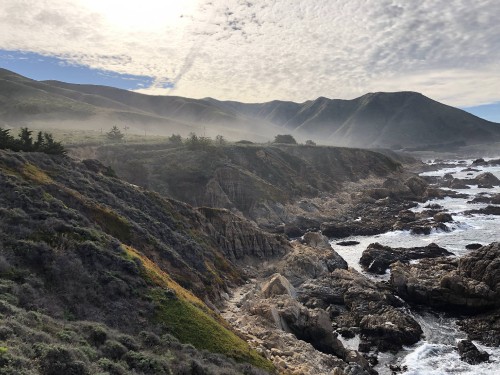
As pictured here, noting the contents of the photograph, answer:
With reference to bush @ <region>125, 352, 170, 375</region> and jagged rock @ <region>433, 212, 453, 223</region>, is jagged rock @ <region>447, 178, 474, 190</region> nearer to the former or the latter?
jagged rock @ <region>433, 212, 453, 223</region>

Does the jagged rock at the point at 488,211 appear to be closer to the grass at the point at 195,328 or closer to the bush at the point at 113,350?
the grass at the point at 195,328

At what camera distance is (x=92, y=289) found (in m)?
21.7

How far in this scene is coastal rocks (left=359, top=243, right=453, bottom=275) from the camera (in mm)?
48531

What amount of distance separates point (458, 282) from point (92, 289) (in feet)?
102

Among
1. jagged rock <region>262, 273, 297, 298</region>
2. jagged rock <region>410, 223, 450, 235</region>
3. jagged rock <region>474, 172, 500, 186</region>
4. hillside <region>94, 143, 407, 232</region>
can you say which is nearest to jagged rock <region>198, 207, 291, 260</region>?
jagged rock <region>262, 273, 297, 298</region>

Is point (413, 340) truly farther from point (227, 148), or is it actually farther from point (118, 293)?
point (227, 148)

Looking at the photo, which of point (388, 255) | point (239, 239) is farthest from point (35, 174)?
point (388, 255)

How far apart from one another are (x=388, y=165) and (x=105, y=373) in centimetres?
13489

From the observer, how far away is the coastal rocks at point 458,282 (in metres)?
34.1

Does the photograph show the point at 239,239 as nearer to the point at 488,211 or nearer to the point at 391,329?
the point at 391,329

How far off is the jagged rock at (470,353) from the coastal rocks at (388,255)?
18.6m

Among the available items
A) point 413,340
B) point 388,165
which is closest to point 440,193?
point 388,165

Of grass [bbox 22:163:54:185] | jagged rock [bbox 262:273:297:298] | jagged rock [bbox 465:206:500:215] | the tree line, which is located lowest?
jagged rock [bbox 262:273:297:298]

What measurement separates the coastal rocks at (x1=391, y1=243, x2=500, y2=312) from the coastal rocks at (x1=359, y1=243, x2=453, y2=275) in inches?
255
